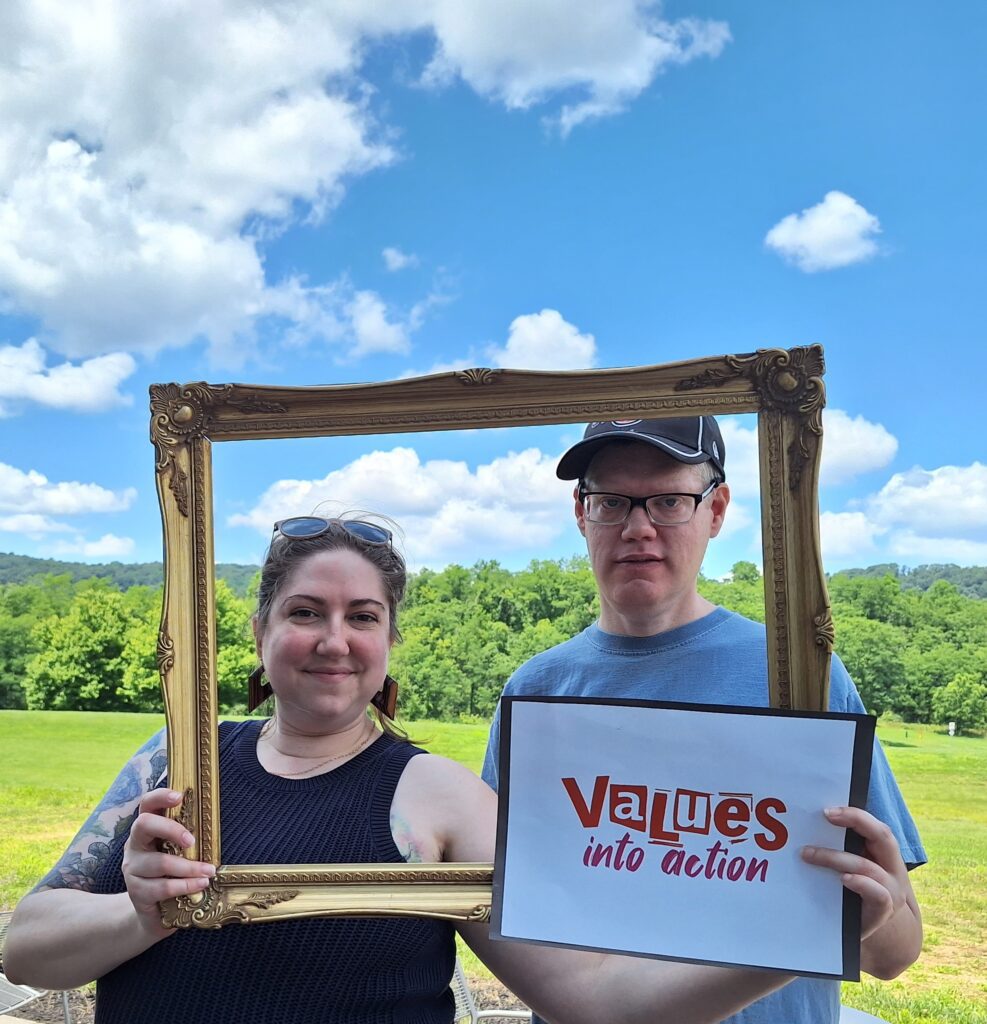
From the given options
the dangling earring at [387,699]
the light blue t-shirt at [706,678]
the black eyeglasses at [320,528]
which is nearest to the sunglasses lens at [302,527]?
the black eyeglasses at [320,528]

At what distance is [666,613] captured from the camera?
110 centimetres

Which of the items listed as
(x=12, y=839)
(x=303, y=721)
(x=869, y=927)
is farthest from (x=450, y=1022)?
(x=12, y=839)

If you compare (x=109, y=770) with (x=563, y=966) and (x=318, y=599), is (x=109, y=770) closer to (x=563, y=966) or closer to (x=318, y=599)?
(x=318, y=599)

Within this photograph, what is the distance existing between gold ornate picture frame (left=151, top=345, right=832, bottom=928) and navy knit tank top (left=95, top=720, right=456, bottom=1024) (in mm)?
36

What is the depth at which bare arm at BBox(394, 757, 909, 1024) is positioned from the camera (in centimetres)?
101

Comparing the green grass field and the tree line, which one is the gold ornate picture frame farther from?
the green grass field

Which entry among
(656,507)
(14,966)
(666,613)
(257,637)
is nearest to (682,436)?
(656,507)

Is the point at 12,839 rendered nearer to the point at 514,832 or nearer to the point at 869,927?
the point at 514,832

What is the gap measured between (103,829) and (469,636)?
575 mm

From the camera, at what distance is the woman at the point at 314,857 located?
3.51 feet

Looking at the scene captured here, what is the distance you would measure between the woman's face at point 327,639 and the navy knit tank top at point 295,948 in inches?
4.0

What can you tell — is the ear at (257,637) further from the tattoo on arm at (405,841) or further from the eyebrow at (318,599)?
the tattoo on arm at (405,841)

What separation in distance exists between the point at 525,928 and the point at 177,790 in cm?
48

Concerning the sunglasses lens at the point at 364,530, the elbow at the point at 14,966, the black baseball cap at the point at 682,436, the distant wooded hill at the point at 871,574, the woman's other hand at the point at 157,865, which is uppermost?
the black baseball cap at the point at 682,436
